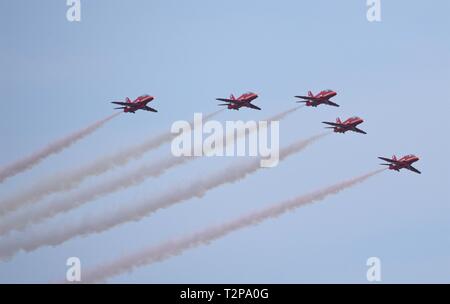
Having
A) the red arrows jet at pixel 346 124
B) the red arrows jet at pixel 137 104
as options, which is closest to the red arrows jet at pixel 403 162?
the red arrows jet at pixel 346 124

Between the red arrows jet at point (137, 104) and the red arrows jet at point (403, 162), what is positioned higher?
the red arrows jet at point (137, 104)

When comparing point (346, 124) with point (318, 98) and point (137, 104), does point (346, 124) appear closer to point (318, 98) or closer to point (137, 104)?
point (318, 98)

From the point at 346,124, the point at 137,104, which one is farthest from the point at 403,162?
the point at 137,104

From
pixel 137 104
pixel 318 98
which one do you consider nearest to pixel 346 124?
pixel 318 98

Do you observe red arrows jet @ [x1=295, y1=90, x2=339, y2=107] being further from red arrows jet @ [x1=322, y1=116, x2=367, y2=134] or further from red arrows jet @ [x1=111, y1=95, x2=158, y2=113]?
red arrows jet @ [x1=111, y1=95, x2=158, y2=113]

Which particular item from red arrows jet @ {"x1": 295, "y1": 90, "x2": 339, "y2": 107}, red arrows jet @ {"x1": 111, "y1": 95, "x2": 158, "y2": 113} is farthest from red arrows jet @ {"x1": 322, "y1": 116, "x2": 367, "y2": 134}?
red arrows jet @ {"x1": 111, "y1": 95, "x2": 158, "y2": 113}

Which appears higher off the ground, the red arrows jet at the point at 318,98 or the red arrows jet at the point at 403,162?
the red arrows jet at the point at 318,98

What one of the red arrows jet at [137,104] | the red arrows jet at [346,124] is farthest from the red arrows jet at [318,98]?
the red arrows jet at [137,104]

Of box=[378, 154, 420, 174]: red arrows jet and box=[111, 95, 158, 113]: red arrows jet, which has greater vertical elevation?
box=[111, 95, 158, 113]: red arrows jet

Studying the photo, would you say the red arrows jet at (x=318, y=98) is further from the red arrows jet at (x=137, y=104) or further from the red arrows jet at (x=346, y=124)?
the red arrows jet at (x=137, y=104)
